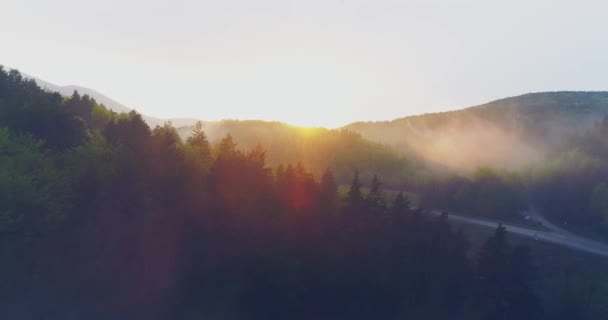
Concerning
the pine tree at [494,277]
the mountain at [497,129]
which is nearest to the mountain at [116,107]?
the pine tree at [494,277]

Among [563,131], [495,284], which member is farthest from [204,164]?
[563,131]

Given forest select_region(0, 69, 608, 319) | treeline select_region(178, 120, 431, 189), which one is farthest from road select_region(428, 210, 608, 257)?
treeline select_region(178, 120, 431, 189)

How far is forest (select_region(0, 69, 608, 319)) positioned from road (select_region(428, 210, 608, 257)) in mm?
11564

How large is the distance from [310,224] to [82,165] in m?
12.4

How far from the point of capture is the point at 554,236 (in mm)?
48906

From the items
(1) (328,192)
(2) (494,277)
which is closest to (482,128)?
(2) (494,277)

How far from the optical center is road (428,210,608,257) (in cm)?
4544

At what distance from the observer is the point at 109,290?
24.6 m

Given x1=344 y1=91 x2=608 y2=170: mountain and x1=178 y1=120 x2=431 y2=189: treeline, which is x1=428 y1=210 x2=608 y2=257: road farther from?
x1=344 y1=91 x2=608 y2=170: mountain

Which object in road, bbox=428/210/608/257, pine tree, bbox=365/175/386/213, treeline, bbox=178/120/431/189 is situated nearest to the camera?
pine tree, bbox=365/175/386/213

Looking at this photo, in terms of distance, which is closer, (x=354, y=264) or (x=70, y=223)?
(x=70, y=223)

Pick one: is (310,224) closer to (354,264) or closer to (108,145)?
(354,264)

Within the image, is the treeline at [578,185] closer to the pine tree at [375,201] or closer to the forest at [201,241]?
the forest at [201,241]

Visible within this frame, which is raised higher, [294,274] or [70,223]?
[70,223]
